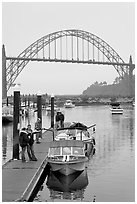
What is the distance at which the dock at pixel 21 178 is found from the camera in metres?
9.52

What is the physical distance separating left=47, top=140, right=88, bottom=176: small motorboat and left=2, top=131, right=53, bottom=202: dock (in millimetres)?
515

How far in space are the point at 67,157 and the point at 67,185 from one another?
95cm

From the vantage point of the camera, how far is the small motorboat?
12.6 meters

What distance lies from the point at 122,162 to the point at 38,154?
147 inches

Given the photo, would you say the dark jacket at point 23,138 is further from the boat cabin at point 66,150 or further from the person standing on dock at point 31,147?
the boat cabin at point 66,150

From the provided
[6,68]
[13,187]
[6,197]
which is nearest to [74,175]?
[13,187]

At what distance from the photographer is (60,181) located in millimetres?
12852

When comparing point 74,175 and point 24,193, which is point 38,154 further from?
point 24,193

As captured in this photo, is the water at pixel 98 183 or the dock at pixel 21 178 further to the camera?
the water at pixel 98 183

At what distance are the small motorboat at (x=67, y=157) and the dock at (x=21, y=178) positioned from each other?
51 centimetres

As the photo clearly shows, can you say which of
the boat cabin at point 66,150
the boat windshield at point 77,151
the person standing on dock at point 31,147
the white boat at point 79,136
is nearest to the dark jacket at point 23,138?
the person standing on dock at point 31,147

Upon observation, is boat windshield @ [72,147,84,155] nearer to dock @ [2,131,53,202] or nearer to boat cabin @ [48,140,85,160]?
boat cabin @ [48,140,85,160]

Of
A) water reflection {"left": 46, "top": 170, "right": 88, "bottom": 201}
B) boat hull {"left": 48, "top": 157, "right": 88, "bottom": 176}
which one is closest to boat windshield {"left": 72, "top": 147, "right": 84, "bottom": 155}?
boat hull {"left": 48, "top": 157, "right": 88, "bottom": 176}

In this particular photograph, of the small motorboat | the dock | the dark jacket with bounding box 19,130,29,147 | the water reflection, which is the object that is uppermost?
the dark jacket with bounding box 19,130,29,147
